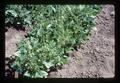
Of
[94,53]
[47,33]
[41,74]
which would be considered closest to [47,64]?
[41,74]

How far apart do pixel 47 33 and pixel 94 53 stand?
15.5 inches

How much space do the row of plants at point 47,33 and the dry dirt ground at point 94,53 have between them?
56 mm

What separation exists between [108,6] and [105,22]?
0.13m

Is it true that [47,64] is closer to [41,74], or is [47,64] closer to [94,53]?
[41,74]

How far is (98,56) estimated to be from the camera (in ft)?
8.21

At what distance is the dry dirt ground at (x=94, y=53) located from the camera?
8.05ft

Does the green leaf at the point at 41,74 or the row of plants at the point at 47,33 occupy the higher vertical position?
the row of plants at the point at 47,33

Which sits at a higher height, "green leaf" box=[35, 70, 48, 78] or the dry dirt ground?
the dry dirt ground

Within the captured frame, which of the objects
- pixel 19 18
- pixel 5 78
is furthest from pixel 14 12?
pixel 5 78

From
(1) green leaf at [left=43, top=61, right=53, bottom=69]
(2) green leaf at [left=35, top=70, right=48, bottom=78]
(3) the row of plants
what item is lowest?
(2) green leaf at [left=35, top=70, right=48, bottom=78]

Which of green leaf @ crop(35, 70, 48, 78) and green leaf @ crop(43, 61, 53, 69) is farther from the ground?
green leaf @ crop(43, 61, 53, 69)

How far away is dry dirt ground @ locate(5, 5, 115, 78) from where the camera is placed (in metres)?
2.45

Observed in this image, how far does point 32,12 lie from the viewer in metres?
2.46

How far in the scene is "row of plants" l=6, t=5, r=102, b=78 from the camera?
2.45 metres
